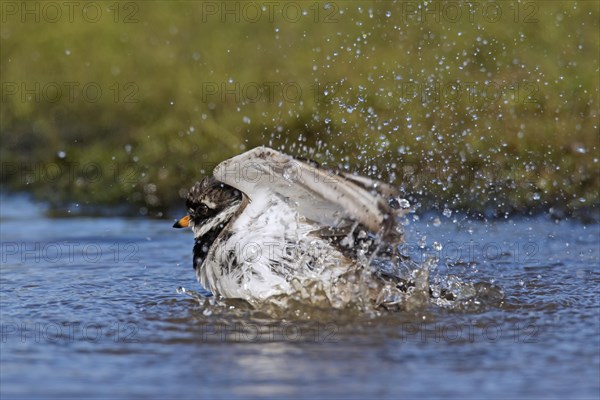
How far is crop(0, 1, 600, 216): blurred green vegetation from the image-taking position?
9438 millimetres

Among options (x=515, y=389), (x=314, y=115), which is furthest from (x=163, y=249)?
(x=515, y=389)

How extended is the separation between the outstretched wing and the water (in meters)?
0.56

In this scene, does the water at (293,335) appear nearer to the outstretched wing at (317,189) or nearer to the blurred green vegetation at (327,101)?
the outstretched wing at (317,189)

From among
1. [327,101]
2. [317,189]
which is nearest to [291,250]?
[317,189]

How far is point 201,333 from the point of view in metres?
5.80

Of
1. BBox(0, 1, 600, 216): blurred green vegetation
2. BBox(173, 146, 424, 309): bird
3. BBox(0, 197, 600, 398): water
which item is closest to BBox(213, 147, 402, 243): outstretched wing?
BBox(173, 146, 424, 309): bird

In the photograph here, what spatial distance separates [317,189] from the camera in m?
5.92

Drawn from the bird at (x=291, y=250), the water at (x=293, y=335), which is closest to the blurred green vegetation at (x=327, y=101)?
the water at (x=293, y=335)

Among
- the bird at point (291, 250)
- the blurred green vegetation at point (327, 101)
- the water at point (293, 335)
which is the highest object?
the blurred green vegetation at point (327, 101)

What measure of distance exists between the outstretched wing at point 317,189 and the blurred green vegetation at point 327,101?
2.71 meters

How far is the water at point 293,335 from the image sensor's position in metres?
4.86

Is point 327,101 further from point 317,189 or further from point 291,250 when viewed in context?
point 317,189

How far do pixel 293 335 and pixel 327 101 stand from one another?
4.97 meters

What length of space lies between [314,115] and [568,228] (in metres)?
2.82
